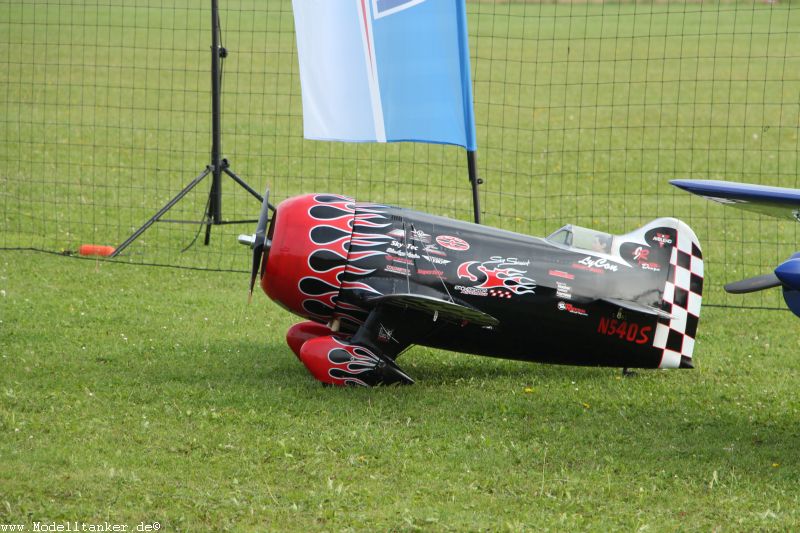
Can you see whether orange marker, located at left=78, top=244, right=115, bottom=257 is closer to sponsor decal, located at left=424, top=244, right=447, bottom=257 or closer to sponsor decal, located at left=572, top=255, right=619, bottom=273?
sponsor decal, located at left=424, top=244, right=447, bottom=257

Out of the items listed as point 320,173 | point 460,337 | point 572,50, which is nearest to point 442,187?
point 320,173

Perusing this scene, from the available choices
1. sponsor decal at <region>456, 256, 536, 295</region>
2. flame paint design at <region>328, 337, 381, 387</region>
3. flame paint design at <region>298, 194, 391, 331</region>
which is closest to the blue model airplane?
sponsor decal at <region>456, 256, 536, 295</region>

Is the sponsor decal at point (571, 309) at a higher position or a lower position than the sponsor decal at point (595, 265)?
lower

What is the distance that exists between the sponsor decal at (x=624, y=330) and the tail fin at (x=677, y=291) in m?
0.08

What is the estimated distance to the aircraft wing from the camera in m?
5.15

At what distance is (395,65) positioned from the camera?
795 cm

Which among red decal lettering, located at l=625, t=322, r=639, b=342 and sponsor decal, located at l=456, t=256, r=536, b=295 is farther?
red decal lettering, located at l=625, t=322, r=639, b=342

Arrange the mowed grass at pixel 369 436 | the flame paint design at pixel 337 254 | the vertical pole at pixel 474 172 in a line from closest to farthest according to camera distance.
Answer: the mowed grass at pixel 369 436 → the flame paint design at pixel 337 254 → the vertical pole at pixel 474 172

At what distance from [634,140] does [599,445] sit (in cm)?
1152

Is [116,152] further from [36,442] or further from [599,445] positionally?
[599,445]

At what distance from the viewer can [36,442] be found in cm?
534

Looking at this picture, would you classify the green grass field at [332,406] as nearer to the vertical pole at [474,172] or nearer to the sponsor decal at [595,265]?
the sponsor decal at [595,265]

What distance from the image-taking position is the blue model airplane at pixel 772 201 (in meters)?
5.09

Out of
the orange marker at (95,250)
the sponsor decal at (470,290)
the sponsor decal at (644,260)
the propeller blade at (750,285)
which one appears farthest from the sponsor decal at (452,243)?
the orange marker at (95,250)
